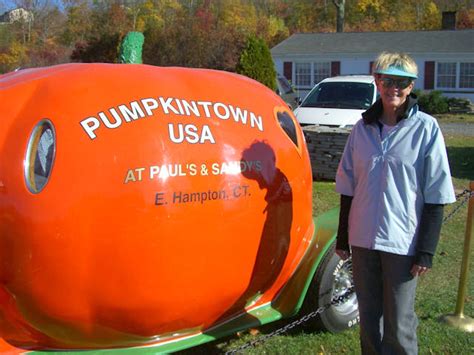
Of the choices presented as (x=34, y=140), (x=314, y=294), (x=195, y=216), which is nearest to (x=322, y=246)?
(x=314, y=294)

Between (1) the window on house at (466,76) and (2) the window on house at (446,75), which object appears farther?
(2) the window on house at (446,75)

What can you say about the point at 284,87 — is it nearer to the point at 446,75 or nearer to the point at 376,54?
the point at 446,75

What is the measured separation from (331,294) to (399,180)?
4.31ft

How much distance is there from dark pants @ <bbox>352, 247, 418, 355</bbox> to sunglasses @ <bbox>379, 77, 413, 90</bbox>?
2.68ft

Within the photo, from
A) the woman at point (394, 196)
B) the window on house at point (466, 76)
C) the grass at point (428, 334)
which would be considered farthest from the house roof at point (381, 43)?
the woman at point (394, 196)

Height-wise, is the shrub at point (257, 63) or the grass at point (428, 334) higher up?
the grass at point (428, 334)

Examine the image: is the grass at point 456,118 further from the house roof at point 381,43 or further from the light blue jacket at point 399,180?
the light blue jacket at point 399,180

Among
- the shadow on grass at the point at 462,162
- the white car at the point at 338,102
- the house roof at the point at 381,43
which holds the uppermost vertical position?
the white car at the point at 338,102

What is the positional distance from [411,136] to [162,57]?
22546mm

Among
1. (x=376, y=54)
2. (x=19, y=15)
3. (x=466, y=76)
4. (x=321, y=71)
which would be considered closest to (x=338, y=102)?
(x=466, y=76)

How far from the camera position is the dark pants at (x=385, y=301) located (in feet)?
9.95

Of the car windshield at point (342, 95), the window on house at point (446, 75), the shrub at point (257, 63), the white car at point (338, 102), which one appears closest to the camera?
the white car at point (338, 102)

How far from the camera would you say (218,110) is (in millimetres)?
3250

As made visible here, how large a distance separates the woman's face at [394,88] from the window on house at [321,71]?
2883 cm
